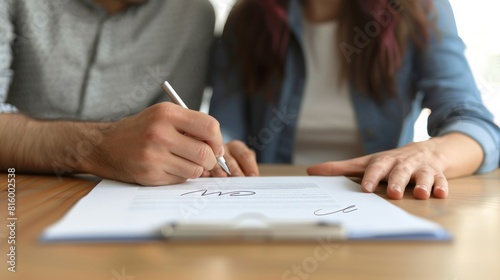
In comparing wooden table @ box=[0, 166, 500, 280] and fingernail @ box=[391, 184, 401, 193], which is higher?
wooden table @ box=[0, 166, 500, 280]

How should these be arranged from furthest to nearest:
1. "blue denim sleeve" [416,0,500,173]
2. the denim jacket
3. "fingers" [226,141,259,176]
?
the denim jacket, "blue denim sleeve" [416,0,500,173], "fingers" [226,141,259,176]

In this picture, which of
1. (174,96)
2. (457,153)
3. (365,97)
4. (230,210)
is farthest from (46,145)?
(365,97)

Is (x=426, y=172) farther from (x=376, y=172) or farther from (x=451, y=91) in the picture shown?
(x=451, y=91)

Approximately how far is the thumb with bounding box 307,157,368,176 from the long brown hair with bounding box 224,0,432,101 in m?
0.53

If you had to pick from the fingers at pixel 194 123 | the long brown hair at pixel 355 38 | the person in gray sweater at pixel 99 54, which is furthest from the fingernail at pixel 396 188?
the person in gray sweater at pixel 99 54

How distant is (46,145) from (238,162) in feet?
1.02

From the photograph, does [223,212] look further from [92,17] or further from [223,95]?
[92,17]

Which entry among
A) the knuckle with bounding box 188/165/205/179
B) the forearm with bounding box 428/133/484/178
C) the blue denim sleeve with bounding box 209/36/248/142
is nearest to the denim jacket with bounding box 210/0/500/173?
the blue denim sleeve with bounding box 209/36/248/142

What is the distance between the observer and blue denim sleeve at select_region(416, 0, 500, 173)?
937 mm

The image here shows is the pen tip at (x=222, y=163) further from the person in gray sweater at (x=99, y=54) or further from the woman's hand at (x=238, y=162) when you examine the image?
the person in gray sweater at (x=99, y=54)

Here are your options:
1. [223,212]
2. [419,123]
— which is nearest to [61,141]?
[223,212]

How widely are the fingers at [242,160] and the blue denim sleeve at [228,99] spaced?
1.36ft

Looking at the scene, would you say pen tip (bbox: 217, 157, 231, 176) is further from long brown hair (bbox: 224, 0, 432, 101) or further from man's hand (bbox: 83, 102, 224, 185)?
long brown hair (bbox: 224, 0, 432, 101)

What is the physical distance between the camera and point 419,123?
1.57 metres
